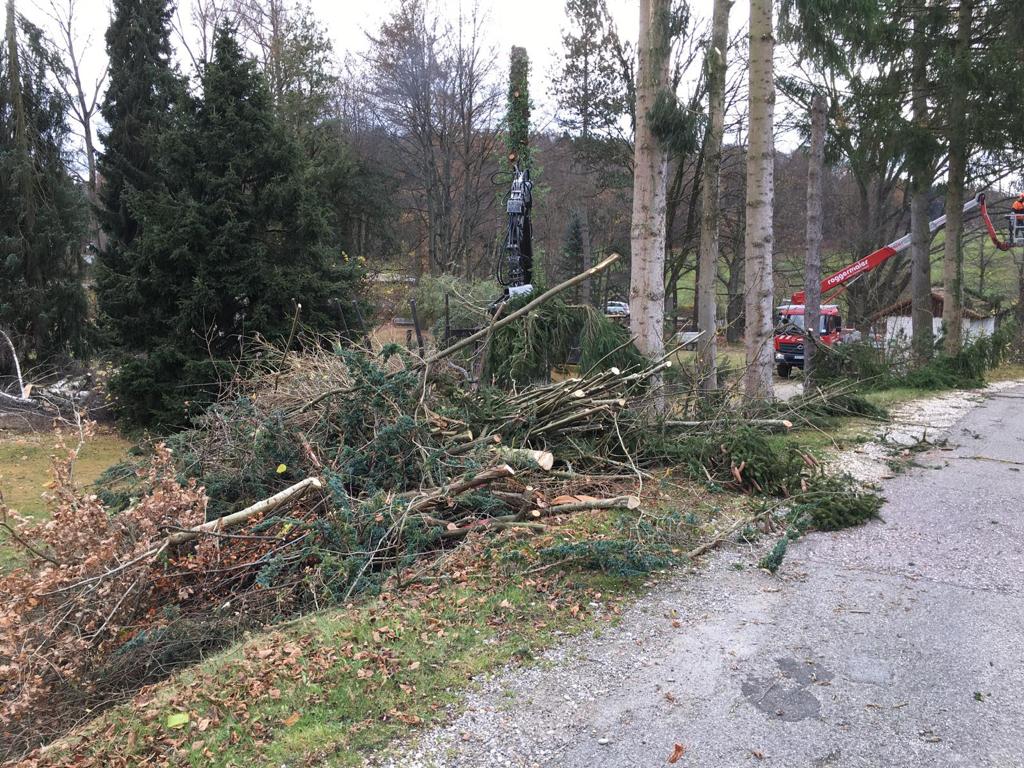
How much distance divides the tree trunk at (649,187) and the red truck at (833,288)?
39.7ft

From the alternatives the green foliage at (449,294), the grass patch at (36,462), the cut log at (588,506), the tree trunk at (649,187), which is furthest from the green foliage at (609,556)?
the green foliage at (449,294)

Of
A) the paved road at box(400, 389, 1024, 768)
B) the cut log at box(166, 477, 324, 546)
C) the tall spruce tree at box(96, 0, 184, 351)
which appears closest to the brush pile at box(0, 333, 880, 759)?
the cut log at box(166, 477, 324, 546)

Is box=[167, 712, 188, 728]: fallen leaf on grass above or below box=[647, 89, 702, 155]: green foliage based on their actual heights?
below

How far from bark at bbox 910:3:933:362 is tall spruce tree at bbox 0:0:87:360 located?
19813 mm

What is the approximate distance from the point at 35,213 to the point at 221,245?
20.5ft

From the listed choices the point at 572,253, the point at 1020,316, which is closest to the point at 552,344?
the point at 1020,316

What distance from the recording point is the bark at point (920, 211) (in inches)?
730

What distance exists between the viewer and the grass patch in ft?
32.2

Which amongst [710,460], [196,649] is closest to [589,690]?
[196,649]

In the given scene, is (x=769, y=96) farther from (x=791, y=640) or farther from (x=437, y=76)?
(x=437, y=76)

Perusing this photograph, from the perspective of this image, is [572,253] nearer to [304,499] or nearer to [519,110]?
[519,110]

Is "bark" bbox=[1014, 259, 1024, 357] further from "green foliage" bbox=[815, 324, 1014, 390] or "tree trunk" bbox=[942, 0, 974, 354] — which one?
"green foliage" bbox=[815, 324, 1014, 390]

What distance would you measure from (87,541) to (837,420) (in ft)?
32.3

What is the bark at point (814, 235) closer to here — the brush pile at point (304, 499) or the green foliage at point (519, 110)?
the green foliage at point (519, 110)
